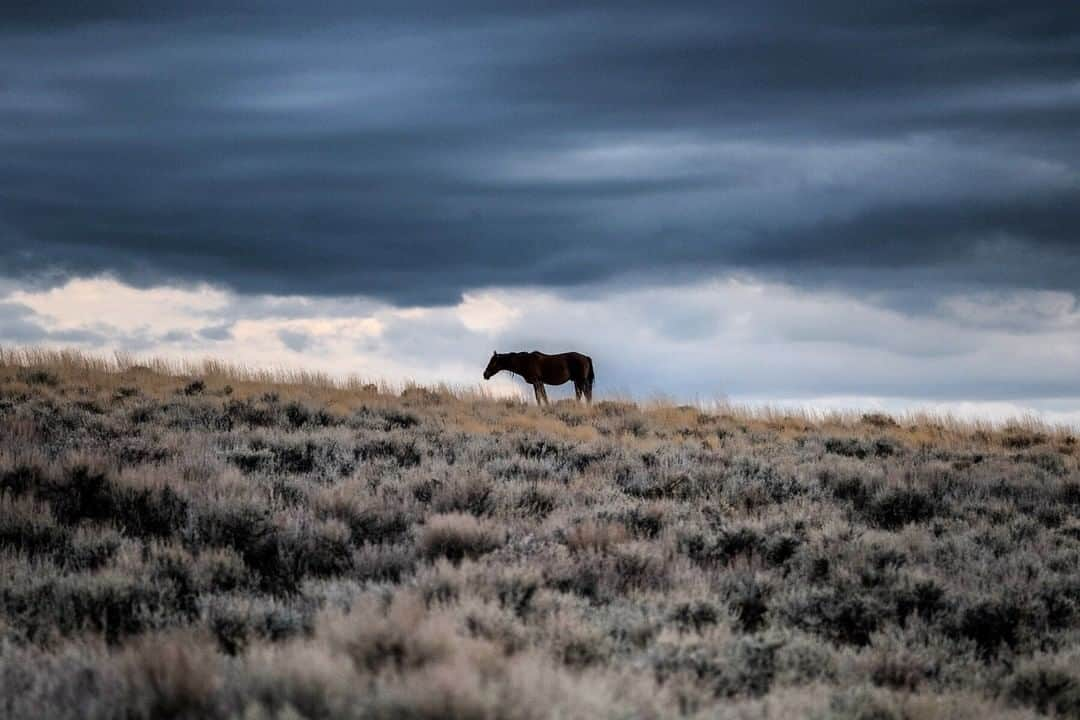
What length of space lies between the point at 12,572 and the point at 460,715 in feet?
17.1

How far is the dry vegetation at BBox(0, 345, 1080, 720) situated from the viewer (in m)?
4.81

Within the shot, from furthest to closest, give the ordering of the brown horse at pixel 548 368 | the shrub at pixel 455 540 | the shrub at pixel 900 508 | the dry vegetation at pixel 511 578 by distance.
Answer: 1. the brown horse at pixel 548 368
2. the shrub at pixel 900 508
3. the shrub at pixel 455 540
4. the dry vegetation at pixel 511 578

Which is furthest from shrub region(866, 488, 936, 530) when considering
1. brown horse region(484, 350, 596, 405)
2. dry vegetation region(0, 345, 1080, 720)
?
brown horse region(484, 350, 596, 405)

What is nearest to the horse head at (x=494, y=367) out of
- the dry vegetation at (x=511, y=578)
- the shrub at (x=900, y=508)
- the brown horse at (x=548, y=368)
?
the brown horse at (x=548, y=368)

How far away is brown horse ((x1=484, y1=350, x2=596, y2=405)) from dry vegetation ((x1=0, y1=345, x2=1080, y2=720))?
1526 cm

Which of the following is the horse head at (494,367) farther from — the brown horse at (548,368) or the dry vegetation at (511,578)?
the dry vegetation at (511,578)

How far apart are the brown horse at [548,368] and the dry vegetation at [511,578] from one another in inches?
601

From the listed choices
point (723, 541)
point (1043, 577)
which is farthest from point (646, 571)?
point (1043, 577)

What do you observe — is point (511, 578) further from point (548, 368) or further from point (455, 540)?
point (548, 368)

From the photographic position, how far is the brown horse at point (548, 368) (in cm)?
3186

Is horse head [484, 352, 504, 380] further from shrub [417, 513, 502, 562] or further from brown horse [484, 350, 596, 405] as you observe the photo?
shrub [417, 513, 502, 562]

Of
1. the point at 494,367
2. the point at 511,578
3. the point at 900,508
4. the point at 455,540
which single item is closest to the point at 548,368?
the point at 494,367

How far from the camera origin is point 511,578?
7.04m

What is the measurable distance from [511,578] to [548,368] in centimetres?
2531
